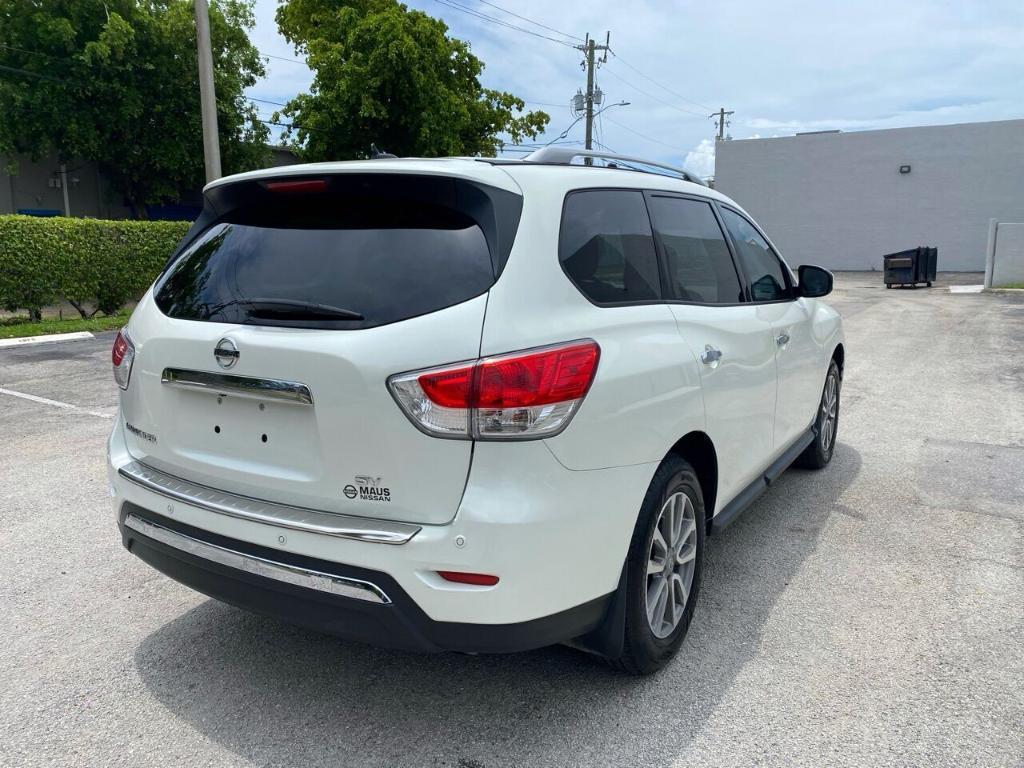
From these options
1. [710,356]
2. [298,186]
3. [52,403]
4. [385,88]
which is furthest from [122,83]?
[710,356]

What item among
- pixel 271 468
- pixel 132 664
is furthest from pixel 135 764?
pixel 271 468

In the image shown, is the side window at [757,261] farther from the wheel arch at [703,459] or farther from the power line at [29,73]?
the power line at [29,73]

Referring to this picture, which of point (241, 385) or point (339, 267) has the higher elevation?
point (339, 267)

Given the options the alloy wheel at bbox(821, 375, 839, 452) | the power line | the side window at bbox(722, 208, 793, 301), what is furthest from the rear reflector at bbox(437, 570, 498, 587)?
the power line

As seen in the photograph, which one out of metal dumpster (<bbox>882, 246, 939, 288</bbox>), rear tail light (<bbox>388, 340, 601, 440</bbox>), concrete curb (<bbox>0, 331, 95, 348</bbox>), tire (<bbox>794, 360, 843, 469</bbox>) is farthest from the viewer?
metal dumpster (<bbox>882, 246, 939, 288</bbox>)

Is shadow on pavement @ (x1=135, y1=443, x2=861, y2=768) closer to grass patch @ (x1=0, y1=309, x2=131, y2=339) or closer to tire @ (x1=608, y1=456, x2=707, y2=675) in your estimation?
tire @ (x1=608, y1=456, x2=707, y2=675)

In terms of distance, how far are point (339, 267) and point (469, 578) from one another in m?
1.03

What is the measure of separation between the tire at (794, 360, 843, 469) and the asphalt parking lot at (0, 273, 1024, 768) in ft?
1.53

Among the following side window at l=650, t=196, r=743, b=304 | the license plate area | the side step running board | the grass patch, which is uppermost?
side window at l=650, t=196, r=743, b=304

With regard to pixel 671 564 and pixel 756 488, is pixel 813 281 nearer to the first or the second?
pixel 756 488

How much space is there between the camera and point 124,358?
2979 mm

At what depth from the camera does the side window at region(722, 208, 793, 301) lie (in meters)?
4.09

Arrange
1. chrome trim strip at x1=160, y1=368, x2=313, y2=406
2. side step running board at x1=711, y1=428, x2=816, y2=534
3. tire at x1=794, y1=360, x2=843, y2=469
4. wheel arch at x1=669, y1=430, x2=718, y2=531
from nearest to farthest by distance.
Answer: chrome trim strip at x1=160, y1=368, x2=313, y2=406
wheel arch at x1=669, y1=430, x2=718, y2=531
side step running board at x1=711, y1=428, x2=816, y2=534
tire at x1=794, y1=360, x2=843, y2=469

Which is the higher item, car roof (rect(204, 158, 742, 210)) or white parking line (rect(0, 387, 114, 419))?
car roof (rect(204, 158, 742, 210))
